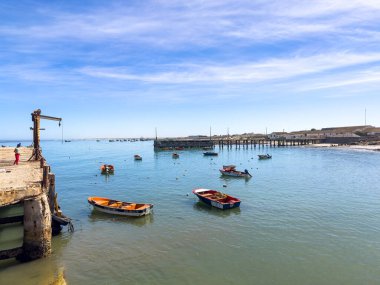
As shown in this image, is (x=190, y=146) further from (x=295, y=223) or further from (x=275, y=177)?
(x=295, y=223)

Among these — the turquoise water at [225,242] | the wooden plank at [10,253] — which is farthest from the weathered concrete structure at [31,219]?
the turquoise water at [225,242]

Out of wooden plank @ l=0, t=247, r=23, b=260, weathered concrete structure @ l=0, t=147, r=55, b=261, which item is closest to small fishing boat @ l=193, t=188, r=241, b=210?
weathered concrete structure @ l=0, t=147, r=55, b=261

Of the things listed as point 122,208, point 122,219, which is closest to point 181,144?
point 122,208

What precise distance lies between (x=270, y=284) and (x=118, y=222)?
1637 centimetres

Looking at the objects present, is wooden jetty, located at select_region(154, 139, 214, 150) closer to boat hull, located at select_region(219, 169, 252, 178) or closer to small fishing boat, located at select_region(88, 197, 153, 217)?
boat hull, located at select_region(219, 169, 252, 178)

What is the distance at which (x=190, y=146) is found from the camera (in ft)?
497

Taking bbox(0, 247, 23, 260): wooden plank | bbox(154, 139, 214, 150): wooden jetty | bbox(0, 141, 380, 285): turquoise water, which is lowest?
bbox(0, 141, 380, 285): turquoise water

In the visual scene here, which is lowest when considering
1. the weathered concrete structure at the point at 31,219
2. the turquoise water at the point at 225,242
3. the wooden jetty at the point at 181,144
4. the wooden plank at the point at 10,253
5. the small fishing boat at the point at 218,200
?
the turquoise water at the point at 225,242

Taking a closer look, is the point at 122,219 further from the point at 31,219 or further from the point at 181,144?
the point at 181,144

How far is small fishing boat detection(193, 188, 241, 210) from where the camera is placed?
109 ft

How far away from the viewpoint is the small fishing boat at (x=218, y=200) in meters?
33.1

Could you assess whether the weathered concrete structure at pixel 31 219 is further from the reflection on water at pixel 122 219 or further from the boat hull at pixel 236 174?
the boat hull at pixel 236 174

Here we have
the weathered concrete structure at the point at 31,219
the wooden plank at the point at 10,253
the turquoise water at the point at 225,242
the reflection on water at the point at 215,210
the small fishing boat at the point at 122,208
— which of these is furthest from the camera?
the reflection on water at the point at 215,210

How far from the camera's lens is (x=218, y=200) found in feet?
115
